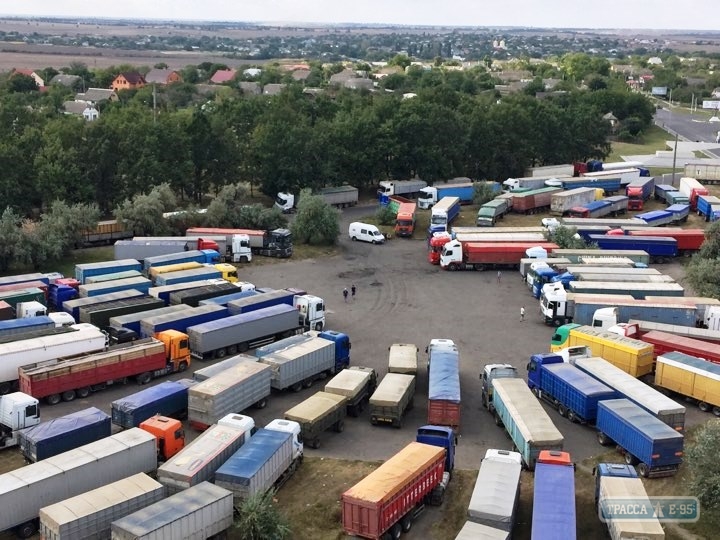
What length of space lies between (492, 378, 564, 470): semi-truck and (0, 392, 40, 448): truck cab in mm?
15714

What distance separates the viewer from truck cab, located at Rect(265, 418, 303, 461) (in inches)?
959

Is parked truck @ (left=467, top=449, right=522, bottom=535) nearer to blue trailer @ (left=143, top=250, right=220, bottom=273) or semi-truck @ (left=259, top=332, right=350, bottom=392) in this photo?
semi-truck @ (left=259, top=332, right=350, bottom=392)

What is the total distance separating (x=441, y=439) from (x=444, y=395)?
3.28m

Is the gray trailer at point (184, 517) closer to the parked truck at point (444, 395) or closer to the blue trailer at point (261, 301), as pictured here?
the parked truck at point (444, 395)

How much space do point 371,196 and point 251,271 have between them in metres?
25.6

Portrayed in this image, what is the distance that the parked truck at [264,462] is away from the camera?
70.1ft

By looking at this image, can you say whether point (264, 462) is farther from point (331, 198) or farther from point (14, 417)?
point (331, 198)

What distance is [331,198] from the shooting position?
6469 centimetres

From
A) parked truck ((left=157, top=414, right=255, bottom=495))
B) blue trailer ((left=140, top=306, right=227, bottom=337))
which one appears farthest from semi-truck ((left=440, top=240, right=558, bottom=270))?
parked truck ((left=157, top=414, right=255, bottom=495))

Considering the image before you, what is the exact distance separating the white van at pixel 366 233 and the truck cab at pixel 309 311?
18.0 m

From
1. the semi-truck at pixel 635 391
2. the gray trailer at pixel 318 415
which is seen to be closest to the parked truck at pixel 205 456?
the gray trailer at pixel 318 415

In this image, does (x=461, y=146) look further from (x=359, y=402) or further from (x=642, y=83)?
(x=642, y=83)

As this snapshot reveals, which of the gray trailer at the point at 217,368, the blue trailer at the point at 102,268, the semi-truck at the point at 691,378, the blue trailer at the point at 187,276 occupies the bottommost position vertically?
the semi-truck at the point at 691,378

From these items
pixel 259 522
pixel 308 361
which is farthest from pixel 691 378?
pixel 259 522
